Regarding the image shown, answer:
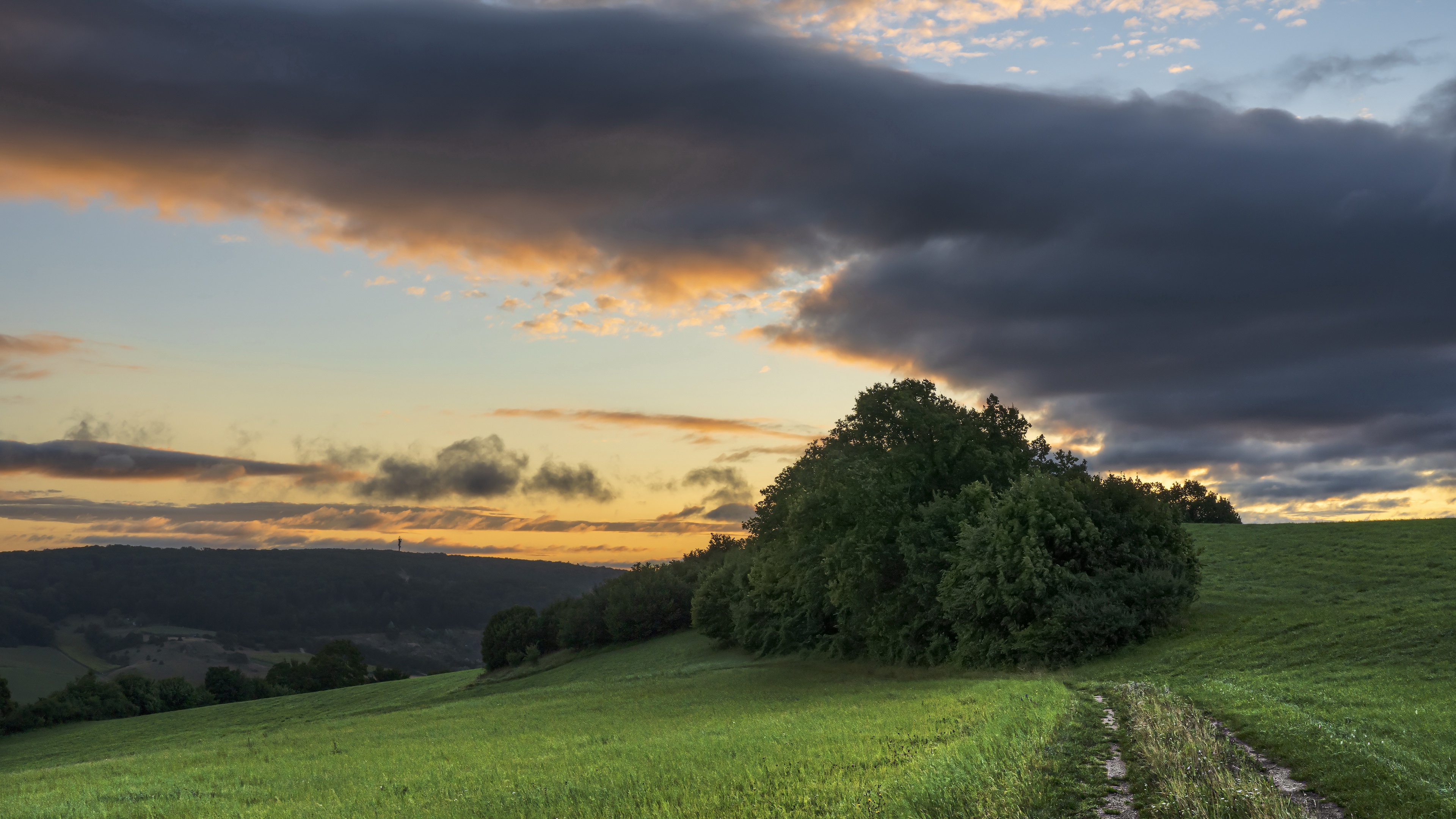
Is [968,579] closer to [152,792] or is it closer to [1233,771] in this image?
[1233,771]

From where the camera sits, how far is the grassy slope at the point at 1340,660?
15070 millimetres

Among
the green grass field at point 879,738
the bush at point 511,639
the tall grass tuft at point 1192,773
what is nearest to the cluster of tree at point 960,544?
the green grass field at point 879,738

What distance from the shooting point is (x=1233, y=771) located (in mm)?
15648

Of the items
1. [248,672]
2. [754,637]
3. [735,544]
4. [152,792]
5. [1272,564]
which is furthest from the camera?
[248,672]

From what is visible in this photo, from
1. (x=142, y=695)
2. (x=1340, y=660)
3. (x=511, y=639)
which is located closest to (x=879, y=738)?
(x=1340, y=660)

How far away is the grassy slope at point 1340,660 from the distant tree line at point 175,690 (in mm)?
94807

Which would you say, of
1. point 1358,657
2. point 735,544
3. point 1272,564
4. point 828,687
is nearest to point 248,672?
point 735,544

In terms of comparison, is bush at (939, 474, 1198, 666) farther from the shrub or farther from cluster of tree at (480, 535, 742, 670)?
the shrub

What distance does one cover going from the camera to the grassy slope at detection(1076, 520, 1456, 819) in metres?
15.1

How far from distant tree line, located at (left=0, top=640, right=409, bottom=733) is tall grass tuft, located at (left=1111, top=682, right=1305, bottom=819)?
10289cm

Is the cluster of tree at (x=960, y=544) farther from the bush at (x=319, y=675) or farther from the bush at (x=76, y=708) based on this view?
the bush at (x=319, y=675)

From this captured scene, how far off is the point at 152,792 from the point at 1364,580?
5660cm

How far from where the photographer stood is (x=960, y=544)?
1853 inches

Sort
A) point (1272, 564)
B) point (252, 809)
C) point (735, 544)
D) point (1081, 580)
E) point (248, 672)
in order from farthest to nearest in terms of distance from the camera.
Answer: point (248, 672) < point (735, 544) < point (1272, 564) < point (1081, 580) < point (252, 809)
